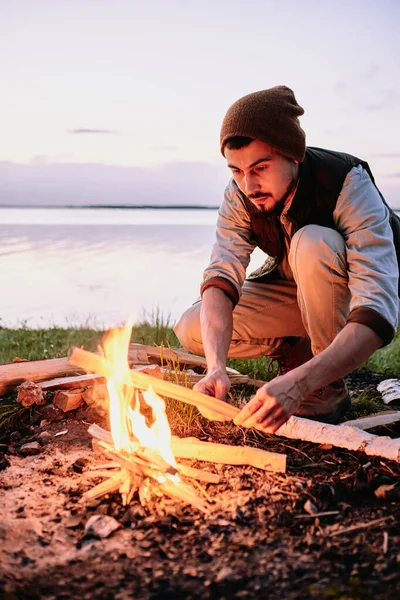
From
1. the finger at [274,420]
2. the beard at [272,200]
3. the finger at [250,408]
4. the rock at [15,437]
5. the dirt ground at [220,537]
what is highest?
the beard at [272,200]

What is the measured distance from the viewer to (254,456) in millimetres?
2891

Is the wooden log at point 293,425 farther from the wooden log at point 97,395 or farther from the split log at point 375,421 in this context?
the wooden log at point 97,395

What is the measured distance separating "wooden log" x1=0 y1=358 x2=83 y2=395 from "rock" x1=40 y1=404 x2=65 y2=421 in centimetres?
31

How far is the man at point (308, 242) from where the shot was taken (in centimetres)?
287

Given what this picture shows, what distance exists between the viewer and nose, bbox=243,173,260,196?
3.26 metres

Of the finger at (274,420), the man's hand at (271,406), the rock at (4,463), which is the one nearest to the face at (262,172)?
the man's hand at (271,406)

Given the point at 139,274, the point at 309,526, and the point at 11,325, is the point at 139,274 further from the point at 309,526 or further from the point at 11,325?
the point at 309,526

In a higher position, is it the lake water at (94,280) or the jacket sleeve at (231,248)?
the jacket sleeve at (231,248)

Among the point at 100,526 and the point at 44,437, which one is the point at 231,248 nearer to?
the point at 44,437

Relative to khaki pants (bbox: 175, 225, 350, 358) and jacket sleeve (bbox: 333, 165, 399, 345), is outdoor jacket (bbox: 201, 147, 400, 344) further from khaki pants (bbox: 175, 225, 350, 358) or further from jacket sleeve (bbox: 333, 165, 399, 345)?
khaki pants (bbox: 175, 225, 350, 358)

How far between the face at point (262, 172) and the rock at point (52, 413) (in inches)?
70.1

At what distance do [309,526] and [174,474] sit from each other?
0.59 meters

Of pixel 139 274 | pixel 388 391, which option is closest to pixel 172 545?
pixel 388 391

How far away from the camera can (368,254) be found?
3117mm
